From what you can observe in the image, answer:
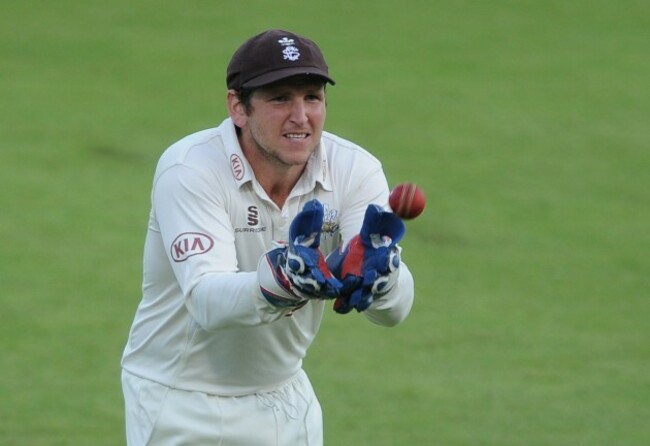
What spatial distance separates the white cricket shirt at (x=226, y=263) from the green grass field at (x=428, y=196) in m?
2.46

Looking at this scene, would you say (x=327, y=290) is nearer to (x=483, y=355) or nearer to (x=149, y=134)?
(x=483, y=355)

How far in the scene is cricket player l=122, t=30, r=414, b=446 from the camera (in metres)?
3.79

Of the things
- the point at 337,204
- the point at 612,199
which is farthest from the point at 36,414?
the point at 612,199

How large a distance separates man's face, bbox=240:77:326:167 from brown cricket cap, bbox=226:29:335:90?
38 mm

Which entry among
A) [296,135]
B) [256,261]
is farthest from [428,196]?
[296,135]

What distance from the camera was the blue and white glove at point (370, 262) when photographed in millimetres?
3762

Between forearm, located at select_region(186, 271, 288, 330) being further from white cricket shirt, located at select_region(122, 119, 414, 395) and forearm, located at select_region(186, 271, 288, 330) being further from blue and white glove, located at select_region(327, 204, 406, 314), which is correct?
blue and white glove, located at select_region(327, 204, 406, 314)

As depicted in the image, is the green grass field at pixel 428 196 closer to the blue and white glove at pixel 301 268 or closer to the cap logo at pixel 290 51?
the cap logo at pixel 290 51

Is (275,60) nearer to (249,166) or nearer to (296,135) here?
(296,135)

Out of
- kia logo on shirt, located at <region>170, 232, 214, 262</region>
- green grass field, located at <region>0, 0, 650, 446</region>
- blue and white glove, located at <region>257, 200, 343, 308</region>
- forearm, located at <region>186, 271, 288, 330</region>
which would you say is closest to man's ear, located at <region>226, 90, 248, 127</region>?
kia logo on shirt, located at <region>170, 232, 214, 262</region>

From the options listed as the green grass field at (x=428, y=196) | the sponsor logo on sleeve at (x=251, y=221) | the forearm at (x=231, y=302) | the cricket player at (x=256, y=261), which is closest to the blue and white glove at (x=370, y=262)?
the cricket player at (x=256, y=261)

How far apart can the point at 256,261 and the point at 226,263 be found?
358 millimetres

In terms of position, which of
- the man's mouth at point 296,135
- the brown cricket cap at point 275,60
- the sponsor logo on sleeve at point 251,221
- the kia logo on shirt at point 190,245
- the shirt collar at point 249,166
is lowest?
the kia logo on shirt at point 190,245

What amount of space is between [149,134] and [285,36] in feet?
22.9
